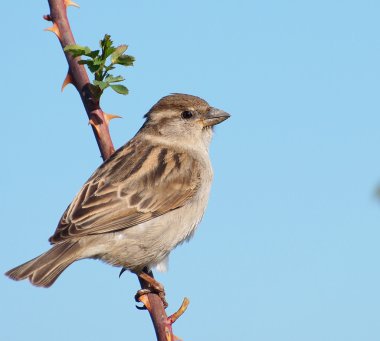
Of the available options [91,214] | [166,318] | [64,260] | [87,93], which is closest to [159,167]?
[91,214]

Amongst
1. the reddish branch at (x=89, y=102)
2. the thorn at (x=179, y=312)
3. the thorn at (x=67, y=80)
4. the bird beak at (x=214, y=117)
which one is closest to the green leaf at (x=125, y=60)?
the reddish branch at (x=89, y=102)

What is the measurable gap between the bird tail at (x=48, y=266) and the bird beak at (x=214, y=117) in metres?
1.87

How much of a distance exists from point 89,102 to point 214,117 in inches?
Answer: 91.0

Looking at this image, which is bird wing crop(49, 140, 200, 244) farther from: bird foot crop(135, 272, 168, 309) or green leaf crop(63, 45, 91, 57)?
green leaf crop(63, 45, 91, 57)

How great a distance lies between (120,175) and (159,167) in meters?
0.42

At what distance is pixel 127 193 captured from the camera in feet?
15.3

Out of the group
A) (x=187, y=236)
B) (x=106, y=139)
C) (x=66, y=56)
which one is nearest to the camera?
(x=66, y=56)

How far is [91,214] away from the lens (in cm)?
445

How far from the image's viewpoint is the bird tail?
152 inches

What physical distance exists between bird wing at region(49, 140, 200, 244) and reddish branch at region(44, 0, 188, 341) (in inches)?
39.1

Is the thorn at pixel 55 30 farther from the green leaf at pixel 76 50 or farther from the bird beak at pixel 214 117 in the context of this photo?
the bird beak at pixel 214 117

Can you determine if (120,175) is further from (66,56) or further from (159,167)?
(66,56)

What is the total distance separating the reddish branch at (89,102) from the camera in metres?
2.89

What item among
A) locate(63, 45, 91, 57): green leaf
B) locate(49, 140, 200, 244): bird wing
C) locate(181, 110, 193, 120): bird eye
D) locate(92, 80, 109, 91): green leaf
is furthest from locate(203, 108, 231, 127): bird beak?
locate(63, 45, 91, 57): green leaf
